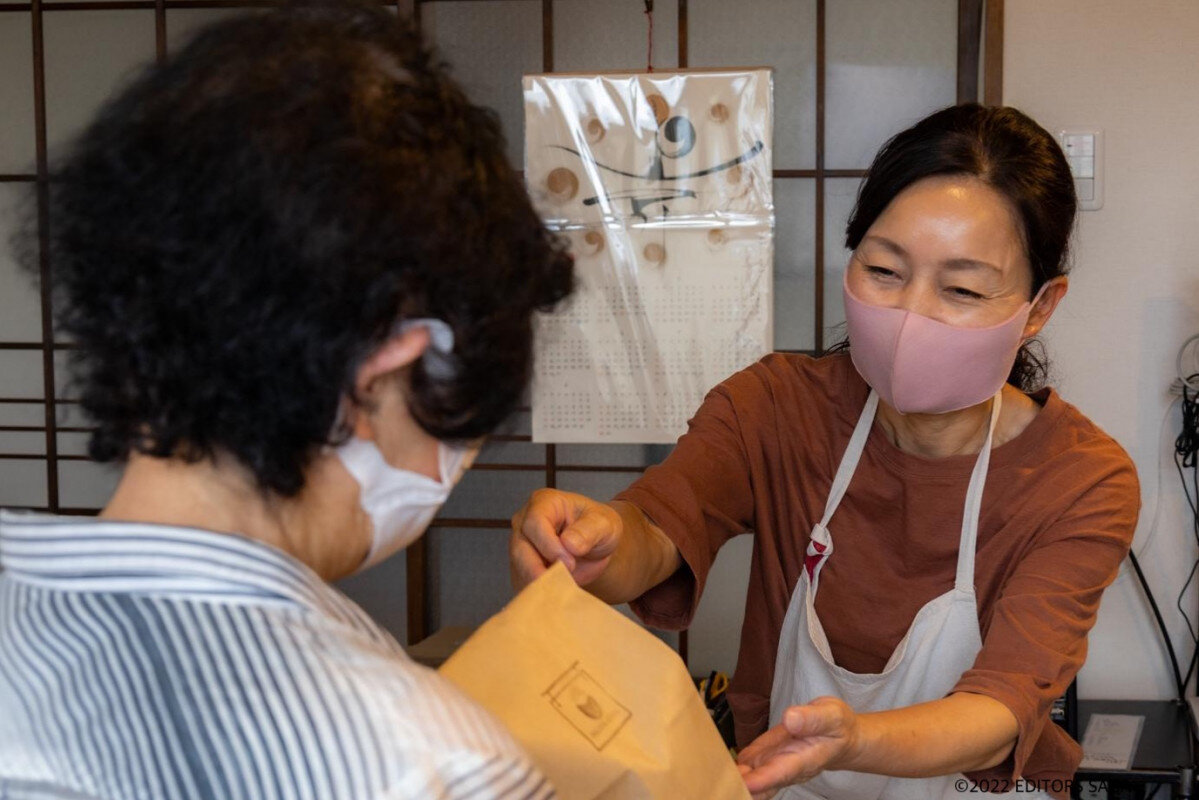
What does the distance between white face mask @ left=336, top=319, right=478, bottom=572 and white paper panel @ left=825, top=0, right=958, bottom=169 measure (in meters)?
2.23

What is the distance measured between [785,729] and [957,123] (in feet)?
2.57

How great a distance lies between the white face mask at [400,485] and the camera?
0.71 metres

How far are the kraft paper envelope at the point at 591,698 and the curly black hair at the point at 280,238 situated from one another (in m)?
0.29

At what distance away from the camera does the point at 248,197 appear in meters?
0.62

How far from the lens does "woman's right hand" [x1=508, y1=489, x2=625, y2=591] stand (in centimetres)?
123

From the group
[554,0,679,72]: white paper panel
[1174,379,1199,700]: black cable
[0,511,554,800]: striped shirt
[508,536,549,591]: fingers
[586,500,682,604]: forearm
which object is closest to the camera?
[0,511,554,800]: striped shirt

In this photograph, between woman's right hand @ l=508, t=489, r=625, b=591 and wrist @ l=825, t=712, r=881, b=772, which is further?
woman's right hand @ l=508, t=489, r=625, b=591

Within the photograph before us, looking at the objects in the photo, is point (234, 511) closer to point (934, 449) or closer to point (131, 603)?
point (131, 603)

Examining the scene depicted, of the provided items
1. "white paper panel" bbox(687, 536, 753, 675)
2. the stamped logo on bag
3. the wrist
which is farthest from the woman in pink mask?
"white paper panel" bbox(687, 536, 753, 675)

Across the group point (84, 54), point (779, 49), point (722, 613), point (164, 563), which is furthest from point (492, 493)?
point (164, 563)

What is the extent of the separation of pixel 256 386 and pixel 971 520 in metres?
1.02

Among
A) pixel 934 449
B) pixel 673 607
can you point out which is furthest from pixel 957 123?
pixel 673 607

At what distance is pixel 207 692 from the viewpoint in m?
0.60

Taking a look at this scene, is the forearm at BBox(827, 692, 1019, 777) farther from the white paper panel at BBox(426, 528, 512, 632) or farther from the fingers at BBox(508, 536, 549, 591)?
the white paper panel at BBox(426, 528, 512, 632)
